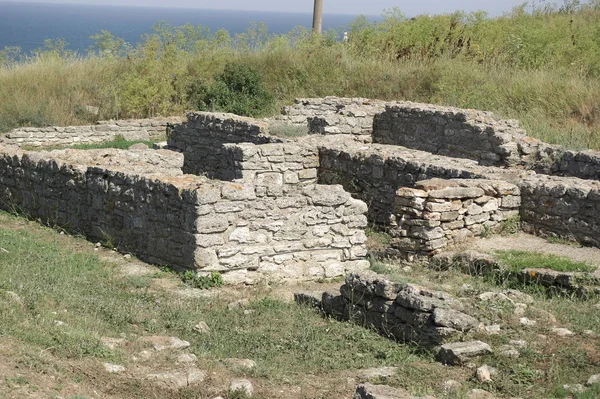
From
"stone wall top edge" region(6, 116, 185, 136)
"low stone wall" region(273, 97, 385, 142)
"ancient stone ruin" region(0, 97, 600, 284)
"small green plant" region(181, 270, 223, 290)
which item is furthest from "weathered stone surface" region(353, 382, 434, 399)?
"stone wall top edge" region(6, 116, 185, 136)

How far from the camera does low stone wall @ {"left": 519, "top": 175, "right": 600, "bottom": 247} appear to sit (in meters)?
11.9

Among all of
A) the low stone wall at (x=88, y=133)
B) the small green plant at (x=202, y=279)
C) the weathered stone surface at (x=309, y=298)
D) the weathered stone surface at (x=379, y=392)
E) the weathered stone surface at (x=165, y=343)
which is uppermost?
the weathered stone surface at (x=379, y=392)

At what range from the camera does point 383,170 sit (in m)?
14.2

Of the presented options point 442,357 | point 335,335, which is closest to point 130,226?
point 335,335

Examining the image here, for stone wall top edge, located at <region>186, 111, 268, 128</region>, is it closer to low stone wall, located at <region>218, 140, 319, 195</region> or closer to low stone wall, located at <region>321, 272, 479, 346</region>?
low stone wall, located at <region>218, 140, 319, 195</region>

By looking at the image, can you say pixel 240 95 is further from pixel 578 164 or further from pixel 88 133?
pixel 578 164

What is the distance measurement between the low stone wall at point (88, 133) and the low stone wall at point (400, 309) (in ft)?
43.2

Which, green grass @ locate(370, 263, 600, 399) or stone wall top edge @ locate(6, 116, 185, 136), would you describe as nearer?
green grass @ locate(370, 263, 600, 399)

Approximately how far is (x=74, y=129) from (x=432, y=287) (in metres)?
14.0

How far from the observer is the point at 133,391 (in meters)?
6.45

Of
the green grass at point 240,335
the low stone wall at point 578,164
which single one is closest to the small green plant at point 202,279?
the green grass at point 240,335

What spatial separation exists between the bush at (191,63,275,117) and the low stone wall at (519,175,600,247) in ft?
33.2

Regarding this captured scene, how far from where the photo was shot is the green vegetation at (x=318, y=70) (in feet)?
67.4

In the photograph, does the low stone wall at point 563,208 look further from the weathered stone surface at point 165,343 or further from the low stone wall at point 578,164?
the weathered stone surface at point 165,343
